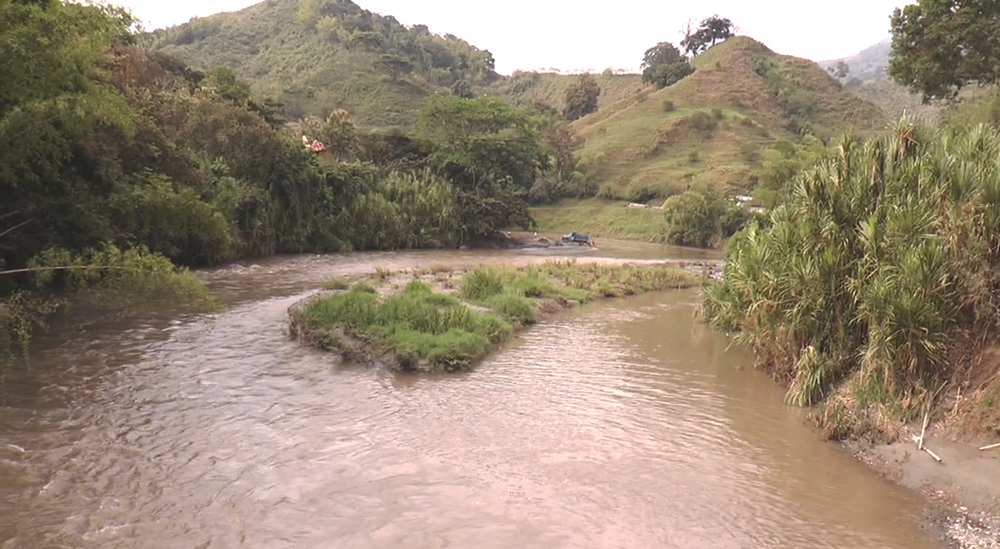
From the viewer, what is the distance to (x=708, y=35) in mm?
115812

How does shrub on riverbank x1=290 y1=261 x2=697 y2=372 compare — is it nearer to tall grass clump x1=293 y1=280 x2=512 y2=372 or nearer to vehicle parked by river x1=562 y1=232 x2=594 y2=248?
tall grass clump x1=293 y1=280 x2=512 y2=372

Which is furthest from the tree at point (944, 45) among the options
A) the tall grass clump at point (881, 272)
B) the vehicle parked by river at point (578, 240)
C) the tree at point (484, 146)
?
the tree at point (484, 146)

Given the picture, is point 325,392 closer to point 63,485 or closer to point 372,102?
point 63,485

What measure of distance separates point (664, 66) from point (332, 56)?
156ft

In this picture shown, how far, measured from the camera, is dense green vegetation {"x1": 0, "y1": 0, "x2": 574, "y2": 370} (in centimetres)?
1047

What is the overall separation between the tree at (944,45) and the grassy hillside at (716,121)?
97.3 ft

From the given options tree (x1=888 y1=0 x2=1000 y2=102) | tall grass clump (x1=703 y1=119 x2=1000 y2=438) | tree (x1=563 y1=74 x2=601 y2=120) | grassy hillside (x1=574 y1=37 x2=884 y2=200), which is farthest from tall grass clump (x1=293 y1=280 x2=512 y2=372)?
tree (x1=563 y1=74 x2=601 y2=120)

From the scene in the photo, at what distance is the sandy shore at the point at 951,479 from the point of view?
6809 millimetres

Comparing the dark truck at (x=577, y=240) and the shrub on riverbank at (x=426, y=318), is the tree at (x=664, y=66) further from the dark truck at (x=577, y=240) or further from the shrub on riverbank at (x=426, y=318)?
the shrub on riverbank at (x=426, y=318)

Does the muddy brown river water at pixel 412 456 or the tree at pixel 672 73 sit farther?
the tree at pixel 672 73

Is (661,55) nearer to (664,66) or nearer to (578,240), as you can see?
(664,66)

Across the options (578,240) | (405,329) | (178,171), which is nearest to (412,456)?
(405,329)

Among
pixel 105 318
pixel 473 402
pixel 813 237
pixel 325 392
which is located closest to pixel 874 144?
pixel 813 237

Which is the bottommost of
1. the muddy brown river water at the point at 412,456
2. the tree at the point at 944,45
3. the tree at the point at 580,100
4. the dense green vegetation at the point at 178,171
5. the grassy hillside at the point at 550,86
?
the muddy brown river water at the point at 412,456
